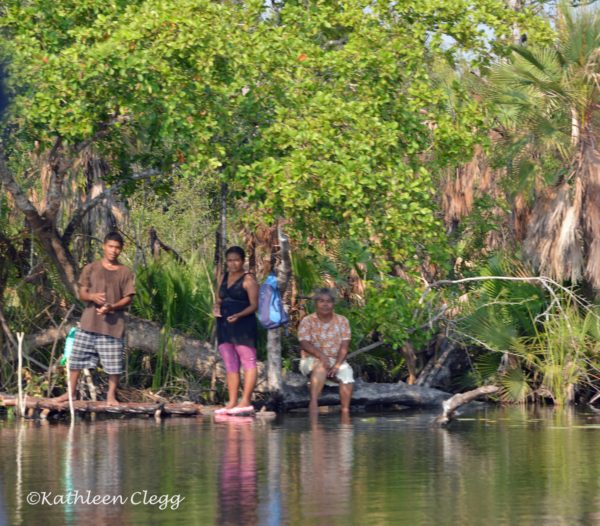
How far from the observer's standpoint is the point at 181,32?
13.2 m

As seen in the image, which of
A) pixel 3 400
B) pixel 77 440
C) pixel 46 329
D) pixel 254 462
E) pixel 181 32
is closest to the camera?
pixel 254 462

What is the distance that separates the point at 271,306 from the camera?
49.8 feet

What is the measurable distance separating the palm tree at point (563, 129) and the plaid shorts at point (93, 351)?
525 cm

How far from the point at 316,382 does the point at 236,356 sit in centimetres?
104

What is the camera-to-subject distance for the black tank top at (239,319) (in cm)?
1508

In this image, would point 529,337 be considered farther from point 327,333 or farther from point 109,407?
point 109,407

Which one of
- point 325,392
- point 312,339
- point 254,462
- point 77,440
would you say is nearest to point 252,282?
point 312,339

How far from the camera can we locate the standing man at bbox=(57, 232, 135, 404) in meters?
14.8

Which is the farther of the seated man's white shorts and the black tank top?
the seated man's white shorts

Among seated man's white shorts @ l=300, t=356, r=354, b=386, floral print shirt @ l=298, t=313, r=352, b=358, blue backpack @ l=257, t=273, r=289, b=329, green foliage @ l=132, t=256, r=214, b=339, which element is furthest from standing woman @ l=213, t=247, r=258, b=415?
green foliage @ l=132, t=256, r=214, b=339

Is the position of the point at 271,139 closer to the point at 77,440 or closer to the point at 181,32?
the point at 181,32

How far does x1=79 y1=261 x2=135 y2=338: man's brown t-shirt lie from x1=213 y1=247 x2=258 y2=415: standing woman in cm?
105

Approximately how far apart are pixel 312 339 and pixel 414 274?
1410mm

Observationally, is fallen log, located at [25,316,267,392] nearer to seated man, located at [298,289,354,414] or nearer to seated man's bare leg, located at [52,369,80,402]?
seated man, located at [298,289,354,414]
